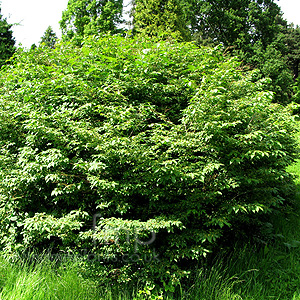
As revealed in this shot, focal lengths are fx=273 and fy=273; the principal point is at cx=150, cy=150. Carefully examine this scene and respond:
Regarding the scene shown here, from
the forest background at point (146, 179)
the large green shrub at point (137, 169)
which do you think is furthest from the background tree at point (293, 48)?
the large green shrub at point (137, 169)

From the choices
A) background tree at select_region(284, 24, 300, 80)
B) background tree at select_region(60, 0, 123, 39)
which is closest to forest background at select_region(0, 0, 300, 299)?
background tree at select_region(60, 0, 123, 39)

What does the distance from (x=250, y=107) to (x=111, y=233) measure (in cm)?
194

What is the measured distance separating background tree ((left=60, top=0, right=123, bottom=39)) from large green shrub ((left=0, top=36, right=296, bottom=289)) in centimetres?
1572

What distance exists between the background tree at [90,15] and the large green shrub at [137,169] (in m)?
15.7

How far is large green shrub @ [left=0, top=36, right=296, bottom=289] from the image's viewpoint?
2.62 meters

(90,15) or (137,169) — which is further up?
(90,15)

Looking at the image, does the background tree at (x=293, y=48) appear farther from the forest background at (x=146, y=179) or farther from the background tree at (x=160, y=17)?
the forest background at (x=146, y=179)

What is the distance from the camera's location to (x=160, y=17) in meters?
12.2

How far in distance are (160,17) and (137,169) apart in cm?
1130

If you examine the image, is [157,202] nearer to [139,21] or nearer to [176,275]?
[176,275]

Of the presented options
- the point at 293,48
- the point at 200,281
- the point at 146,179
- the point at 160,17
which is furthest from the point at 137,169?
the point at 293,48

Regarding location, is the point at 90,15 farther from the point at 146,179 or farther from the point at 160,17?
the point at 146,179

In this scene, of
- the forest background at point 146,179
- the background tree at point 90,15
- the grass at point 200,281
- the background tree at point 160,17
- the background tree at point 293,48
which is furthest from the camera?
the background tree at point 293,48

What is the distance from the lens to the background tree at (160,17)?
11.9m
